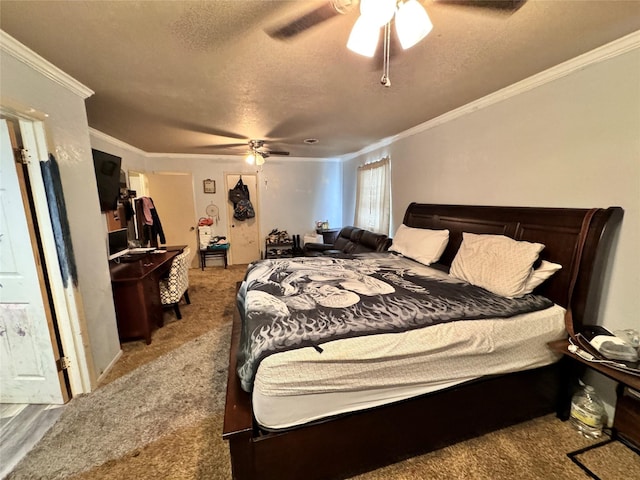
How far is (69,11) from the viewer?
4.13ft

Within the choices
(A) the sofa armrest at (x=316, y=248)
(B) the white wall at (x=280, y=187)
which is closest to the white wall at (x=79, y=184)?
(A) the sofa armrest at (x=316, y=248)

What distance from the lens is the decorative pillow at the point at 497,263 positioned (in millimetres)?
1840

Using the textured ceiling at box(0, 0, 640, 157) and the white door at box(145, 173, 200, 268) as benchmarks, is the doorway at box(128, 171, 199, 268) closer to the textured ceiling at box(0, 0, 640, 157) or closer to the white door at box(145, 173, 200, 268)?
the white door at box(145, 173, 200, 268)

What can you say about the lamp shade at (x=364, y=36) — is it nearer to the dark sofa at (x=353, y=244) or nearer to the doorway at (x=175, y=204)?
the dark sofa at (x=353, y=244)

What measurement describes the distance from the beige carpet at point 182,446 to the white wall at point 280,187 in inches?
156

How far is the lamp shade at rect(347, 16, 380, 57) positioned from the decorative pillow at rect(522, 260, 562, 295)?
180 cm

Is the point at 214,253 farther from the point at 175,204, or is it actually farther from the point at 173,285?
the point at 173,285

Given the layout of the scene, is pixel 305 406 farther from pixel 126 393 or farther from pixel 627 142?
pixel 627 142

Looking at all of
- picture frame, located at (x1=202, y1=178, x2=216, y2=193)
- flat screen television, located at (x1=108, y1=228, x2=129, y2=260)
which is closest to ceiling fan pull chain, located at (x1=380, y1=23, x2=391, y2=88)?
flat screen television, located at (x1=108, y1=228, x2=129, y2=260)

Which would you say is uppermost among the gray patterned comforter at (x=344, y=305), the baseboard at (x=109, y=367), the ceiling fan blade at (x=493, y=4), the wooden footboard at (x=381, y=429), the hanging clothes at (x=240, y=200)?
the ceiling fan blade at (x=493, y=4)

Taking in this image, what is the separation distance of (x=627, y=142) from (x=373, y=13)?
174 centimetres

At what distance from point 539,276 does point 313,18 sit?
2.14 meters

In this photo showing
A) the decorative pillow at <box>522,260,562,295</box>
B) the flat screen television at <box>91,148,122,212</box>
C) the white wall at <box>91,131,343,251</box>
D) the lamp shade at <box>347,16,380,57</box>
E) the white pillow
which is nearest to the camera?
the lamp shade at <box>347,16,380,57</box>

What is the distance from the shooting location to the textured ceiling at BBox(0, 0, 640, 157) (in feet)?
4.23
